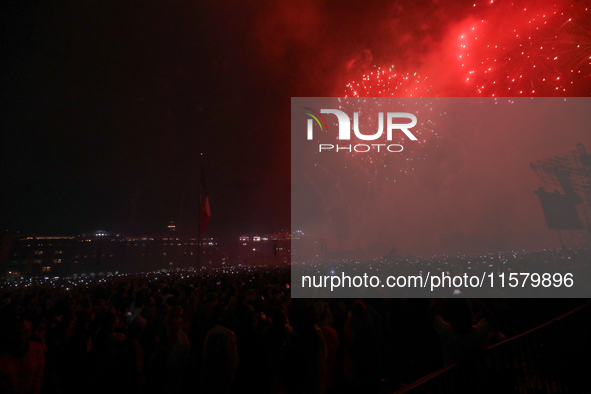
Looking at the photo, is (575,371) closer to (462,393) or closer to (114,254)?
(462,393)

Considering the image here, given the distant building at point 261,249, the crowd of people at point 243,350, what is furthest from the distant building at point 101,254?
the crowd of people at point 243,350

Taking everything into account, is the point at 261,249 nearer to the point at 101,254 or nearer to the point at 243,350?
the point at 101,254

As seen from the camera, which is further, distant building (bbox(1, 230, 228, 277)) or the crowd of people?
distant building (bbox(1, 230, 228, 277))

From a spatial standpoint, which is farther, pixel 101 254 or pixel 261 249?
pixel 261 249

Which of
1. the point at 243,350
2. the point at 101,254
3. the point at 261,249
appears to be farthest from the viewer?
the point at 261,249

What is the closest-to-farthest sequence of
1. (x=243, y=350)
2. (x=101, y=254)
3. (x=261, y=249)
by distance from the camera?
(x=243, y=350), (x=101, y=254), (x=261, y=249)

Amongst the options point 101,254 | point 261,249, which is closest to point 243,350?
point 101,254

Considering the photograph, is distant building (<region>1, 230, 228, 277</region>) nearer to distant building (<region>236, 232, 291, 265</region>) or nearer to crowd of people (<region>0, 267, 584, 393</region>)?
distant building (<region>236, 232, 291, 265</region>)

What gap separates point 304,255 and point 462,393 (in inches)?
5843

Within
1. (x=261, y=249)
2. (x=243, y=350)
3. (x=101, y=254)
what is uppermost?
(x=243, y=350)

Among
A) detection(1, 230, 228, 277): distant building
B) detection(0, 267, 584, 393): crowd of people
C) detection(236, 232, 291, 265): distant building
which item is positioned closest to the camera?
detection(0, 267, 584, 393): crowd of people

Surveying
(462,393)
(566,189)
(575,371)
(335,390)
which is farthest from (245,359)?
(566,189)

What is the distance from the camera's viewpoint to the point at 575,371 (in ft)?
15.2

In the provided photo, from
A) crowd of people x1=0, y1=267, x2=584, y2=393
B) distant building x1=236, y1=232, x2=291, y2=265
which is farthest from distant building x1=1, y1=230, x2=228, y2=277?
crowd of people x1=0, y1=267, x2=584, y2=393
